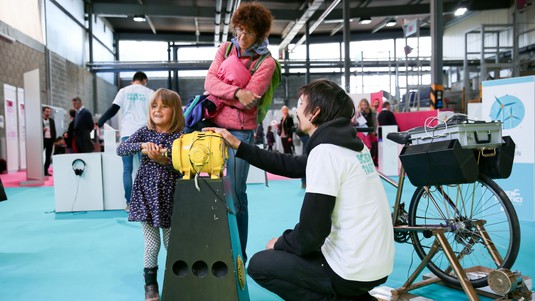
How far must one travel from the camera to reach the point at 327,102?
4.88 feet

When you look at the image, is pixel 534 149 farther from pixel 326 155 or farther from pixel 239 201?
pixel 326 155

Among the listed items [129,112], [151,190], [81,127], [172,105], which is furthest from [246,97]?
[81,127]

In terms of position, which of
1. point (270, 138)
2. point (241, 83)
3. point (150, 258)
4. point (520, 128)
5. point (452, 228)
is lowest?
point (150, 258)

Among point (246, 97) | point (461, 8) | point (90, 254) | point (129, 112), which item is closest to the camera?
point (246, 97)

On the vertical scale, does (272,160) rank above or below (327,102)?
below

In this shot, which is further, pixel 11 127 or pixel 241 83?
pixel 11 127

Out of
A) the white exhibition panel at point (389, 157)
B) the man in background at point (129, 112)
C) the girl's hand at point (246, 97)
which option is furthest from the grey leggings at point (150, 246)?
the white exhibition panel at point (389, 157)

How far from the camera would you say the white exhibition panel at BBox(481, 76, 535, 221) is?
370 cm

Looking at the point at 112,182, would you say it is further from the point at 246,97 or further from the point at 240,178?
the point at 246,97

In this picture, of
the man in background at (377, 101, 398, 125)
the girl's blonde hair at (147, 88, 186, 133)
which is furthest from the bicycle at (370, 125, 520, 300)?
the man in background at (377, 101, 398, 125)

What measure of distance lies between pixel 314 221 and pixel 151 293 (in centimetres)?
110

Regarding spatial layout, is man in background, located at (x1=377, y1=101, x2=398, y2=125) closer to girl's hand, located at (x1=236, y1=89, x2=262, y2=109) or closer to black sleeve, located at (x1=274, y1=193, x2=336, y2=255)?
girl's hand, located at (x1=236, y1=89, x2=262, y2=109)

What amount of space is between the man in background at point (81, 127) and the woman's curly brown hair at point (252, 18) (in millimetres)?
5620

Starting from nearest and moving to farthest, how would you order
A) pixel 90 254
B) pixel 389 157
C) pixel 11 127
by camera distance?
1. pixel 90 254
2. pixel 389 157
3. pixel 11 127
